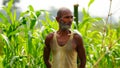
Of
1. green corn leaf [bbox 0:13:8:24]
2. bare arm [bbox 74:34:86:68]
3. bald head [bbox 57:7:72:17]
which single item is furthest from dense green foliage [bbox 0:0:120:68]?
bald head [bbox 57:7:72:17]

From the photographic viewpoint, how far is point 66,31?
7.28ft

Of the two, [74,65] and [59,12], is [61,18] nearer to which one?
[59,12]

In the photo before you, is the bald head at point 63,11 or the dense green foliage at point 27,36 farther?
the dense green foliage at point 27,36

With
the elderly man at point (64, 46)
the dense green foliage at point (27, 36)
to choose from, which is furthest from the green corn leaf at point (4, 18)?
the elderly man at point (64, 46)

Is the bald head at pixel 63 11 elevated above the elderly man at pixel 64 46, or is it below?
above

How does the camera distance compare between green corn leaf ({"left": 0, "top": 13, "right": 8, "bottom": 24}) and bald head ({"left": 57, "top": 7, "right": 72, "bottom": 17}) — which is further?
green corn leaf ({"left": 0, "top": 13, "right": 8, "bottom": 24})

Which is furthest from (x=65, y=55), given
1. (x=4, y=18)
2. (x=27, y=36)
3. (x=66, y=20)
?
(x=4, y=18)

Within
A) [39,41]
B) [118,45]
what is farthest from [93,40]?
[39,41]

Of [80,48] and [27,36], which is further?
[27,36]

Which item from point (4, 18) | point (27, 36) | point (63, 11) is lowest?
point (27, 36)

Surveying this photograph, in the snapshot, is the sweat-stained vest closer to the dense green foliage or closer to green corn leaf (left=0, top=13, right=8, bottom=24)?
the dense green foliage

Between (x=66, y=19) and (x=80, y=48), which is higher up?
(x=66, y=19)

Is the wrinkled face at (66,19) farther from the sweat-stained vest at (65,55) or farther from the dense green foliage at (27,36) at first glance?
the dense green foliage at (27,36)

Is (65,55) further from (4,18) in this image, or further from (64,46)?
(4,18)
